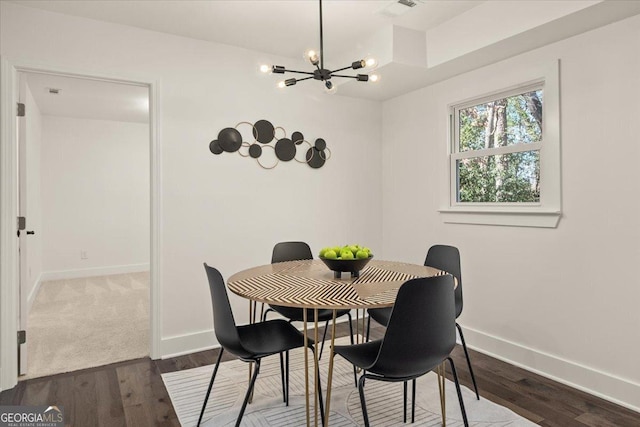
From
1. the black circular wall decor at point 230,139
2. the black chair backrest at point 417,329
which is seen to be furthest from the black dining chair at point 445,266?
the black circular wall decor at point 230,139

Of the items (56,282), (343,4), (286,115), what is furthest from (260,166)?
(56,282)

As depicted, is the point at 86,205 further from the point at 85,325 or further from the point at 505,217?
the point at 505,217

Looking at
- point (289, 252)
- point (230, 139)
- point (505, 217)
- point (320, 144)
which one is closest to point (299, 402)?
point (289, 252)

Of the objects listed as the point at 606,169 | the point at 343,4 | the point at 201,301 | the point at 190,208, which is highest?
the point at 343,4

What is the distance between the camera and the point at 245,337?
2.15 metres

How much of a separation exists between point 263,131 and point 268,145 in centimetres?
13

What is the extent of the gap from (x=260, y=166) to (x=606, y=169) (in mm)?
2535

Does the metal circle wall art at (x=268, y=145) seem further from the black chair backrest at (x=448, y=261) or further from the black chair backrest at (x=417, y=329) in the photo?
the black chair backrest at (x=417, y=329)

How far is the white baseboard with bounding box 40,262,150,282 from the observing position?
20.2 feet

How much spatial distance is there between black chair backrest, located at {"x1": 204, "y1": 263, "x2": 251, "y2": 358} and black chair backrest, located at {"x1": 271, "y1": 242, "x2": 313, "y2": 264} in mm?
1060

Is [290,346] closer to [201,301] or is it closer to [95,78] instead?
[201,301]

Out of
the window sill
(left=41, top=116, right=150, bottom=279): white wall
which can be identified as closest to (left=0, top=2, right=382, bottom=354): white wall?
the window sill

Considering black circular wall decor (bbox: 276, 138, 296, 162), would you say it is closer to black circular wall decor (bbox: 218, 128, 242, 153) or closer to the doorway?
black circular wall decor (bbox: 218, 128, 242, 153)

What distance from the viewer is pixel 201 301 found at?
337cm
